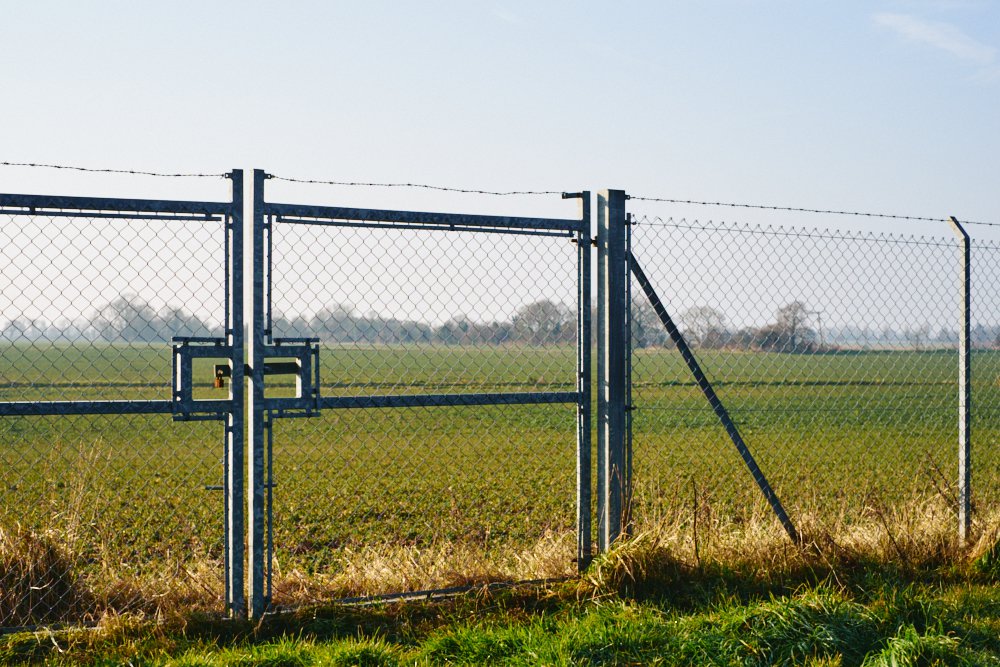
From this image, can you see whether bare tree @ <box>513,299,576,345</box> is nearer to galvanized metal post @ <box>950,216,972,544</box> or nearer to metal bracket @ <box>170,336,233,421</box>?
metal bracket @ <box>170,336,233,421</box>

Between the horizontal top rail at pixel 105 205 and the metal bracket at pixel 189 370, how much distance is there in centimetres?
69

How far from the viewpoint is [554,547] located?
5426 mm

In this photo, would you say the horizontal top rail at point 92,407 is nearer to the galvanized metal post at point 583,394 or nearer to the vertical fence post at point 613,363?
the galvanized metal post at point 583,394


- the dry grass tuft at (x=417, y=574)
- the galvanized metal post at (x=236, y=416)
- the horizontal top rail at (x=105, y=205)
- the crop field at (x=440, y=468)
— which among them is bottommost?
the crop field at (x=440, y=468)

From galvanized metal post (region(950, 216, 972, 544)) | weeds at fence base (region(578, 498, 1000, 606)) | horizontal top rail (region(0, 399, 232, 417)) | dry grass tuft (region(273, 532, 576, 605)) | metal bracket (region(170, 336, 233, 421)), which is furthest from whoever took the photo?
galvanized metal post (region(950, 216, 972, 544))

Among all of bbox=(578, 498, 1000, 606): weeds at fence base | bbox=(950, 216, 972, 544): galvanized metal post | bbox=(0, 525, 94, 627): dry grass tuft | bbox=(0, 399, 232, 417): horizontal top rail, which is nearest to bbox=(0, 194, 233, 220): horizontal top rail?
bbox=(0, 399, 232, 417): horizontal top rail

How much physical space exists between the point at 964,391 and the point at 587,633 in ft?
12.2

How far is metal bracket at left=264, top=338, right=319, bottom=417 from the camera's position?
468cm

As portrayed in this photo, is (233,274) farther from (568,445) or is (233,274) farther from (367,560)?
(568,445)

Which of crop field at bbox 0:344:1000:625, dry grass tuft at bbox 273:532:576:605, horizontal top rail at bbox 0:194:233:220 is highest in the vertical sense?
horizontal top rail at bbox 0:194:233:220

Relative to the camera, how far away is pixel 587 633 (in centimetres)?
432

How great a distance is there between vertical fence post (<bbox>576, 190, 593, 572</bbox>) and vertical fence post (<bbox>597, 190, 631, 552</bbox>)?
97 mm

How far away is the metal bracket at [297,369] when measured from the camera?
4680mm

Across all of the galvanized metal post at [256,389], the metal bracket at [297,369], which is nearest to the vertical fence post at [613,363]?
the metal bracket at [297,369]
